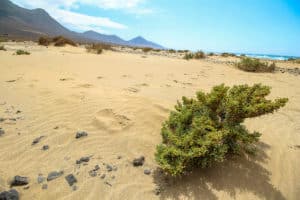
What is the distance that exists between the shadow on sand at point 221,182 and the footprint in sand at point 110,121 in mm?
1094

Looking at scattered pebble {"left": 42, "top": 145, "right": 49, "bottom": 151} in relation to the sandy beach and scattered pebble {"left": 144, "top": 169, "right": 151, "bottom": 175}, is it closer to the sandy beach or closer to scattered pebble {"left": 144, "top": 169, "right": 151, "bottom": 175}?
the sandy beach

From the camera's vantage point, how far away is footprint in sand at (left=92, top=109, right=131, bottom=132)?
347cm

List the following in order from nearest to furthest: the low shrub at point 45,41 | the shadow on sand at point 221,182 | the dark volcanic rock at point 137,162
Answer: the shadow on sand at point 221,182 → the dark volcanic rock at point 137,162 → the low shrub at point 45,41

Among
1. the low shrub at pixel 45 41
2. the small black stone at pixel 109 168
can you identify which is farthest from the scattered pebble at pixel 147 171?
the low shrub at pixel 45 41

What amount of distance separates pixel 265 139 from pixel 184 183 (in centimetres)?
168

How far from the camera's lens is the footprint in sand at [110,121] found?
137 inches

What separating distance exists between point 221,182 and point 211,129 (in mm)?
560

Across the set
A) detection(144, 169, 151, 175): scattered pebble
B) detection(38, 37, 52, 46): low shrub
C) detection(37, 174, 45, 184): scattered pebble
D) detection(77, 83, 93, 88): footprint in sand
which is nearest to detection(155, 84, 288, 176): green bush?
detection(144, 169, 151, 175): scattered pebble

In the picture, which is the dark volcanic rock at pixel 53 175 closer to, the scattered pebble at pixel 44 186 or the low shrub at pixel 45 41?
the scattered pebble at pixel 44 186

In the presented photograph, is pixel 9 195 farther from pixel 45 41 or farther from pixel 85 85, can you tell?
pixel 45 41

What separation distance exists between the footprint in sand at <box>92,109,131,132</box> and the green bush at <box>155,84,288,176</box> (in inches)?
30.6

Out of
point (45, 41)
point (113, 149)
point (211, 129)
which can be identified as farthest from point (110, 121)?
point (45, 41)

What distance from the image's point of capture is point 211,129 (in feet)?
8.59

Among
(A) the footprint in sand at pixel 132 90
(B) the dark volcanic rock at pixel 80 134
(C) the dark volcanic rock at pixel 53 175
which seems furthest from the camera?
(A) the footprint in sand at pixel 132 90
